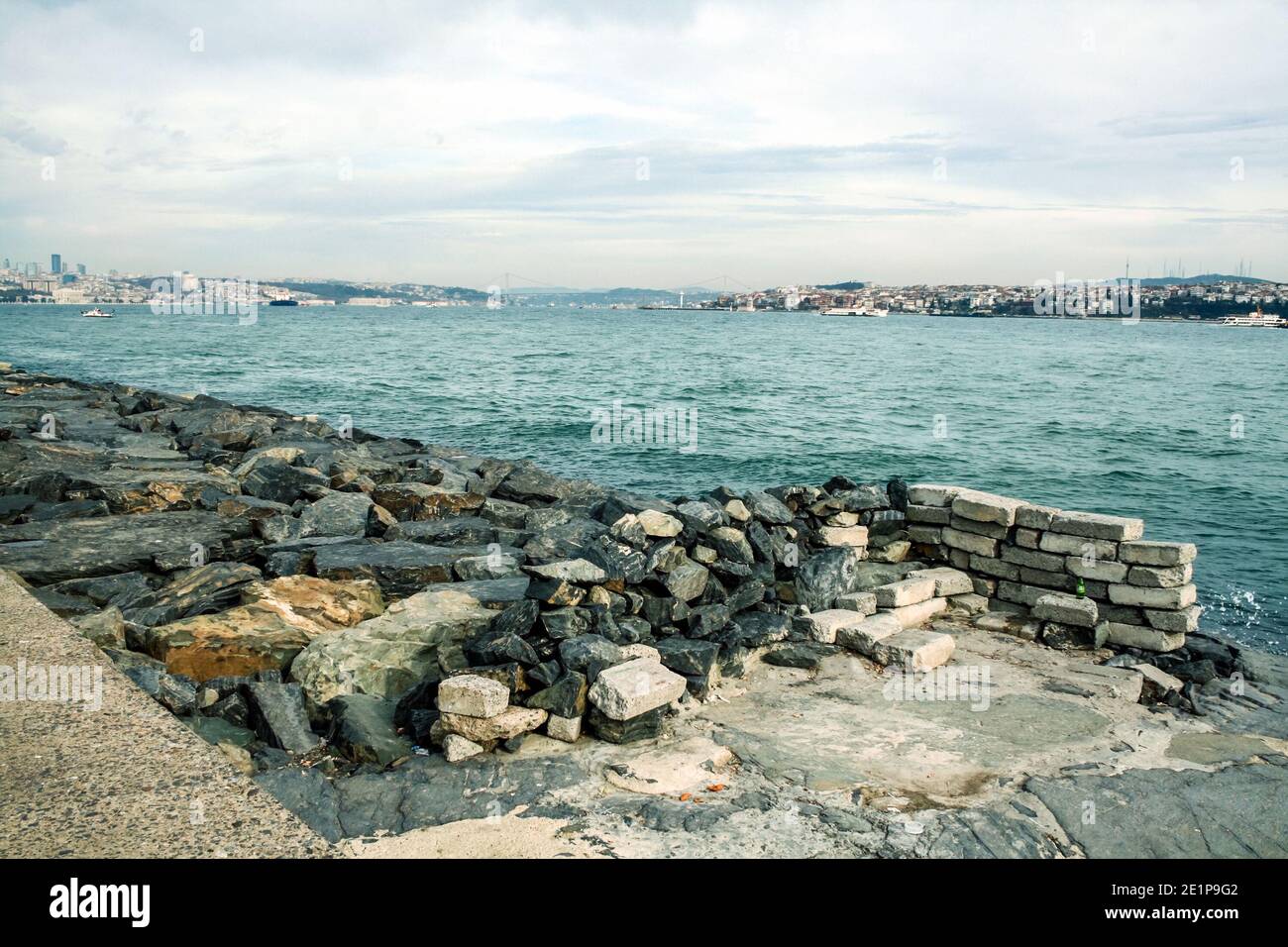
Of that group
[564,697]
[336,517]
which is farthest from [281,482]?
[564,697]

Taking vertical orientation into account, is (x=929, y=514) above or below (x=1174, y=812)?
above

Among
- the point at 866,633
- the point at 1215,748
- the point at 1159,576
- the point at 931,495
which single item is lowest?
the point at 1215,748

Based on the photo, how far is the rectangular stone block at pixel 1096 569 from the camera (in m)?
8.78

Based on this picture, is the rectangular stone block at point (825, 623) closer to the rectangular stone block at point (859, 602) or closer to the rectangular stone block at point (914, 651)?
the rectangular stone block at point (859, 602)

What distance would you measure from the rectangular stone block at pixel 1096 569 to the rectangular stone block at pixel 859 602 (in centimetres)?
198

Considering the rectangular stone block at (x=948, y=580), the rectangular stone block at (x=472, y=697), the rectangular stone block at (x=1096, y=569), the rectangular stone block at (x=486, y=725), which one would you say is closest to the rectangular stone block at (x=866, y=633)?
the rectangular stone block at (x=948, y=580)

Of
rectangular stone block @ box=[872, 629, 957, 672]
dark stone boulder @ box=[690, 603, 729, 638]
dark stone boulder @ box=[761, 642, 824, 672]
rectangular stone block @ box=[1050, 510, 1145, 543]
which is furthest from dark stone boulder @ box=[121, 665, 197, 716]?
rectangular stone block @ box=[1050, 510, 1145, 543]

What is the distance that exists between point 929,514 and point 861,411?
23.9 metres

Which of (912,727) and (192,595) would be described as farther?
(192,595)

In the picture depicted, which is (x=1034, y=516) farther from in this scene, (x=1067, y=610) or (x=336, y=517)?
(x=336, y=517)

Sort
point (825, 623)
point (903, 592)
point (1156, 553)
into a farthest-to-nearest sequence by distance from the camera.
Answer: point (903, 592), point (1156, 553), point (825, 623)

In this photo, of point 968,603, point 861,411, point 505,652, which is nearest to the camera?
point 505,652

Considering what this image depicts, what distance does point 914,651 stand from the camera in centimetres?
771
